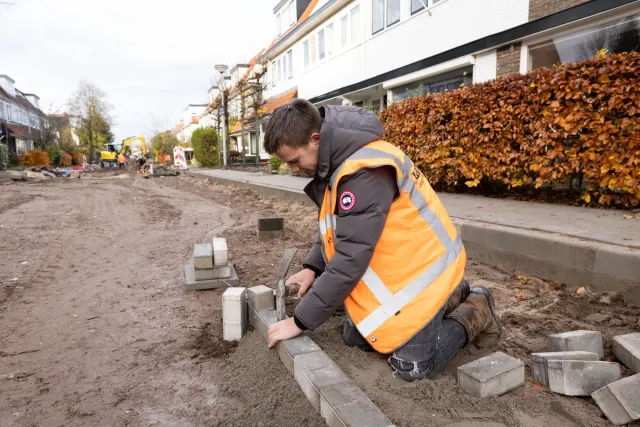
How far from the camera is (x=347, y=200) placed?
2.01 meters

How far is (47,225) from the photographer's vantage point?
7.32 meters

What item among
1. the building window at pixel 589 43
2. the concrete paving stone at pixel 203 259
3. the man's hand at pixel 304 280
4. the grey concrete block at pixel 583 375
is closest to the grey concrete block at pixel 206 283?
the concrete paving stone at pixel 203 259

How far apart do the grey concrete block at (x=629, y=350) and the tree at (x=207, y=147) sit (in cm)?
2732

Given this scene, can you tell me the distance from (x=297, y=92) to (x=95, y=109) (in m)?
36.5

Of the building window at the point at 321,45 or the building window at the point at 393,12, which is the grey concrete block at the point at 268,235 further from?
the building window at the point at 321,45

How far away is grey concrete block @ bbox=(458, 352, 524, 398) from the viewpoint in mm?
1893

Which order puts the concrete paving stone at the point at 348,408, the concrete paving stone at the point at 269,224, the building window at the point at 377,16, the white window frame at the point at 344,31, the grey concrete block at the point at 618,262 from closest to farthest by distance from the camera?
the concrete paving stone at the point at 348,408
the grey concrete block at the point at 618,262
the concrete paving stone at the point at 269,224
the building window at the point at 377,16
the white window frame at the point at 344,31

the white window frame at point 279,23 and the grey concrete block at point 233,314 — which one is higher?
the white window frame at point 279,23

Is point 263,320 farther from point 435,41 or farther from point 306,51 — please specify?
point 306,51

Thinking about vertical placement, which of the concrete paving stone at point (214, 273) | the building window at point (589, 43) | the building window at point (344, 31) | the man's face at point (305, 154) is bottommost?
the concrete paving stone at point (214, 273)

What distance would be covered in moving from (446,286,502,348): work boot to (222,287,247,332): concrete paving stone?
134 centimetres

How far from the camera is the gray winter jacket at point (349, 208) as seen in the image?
1984mm

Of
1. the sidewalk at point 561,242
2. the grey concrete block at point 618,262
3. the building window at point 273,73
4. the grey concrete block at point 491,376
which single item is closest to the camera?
the grey concrete block at point 491,376

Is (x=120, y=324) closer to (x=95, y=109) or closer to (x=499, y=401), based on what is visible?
(x=499, y=401)
